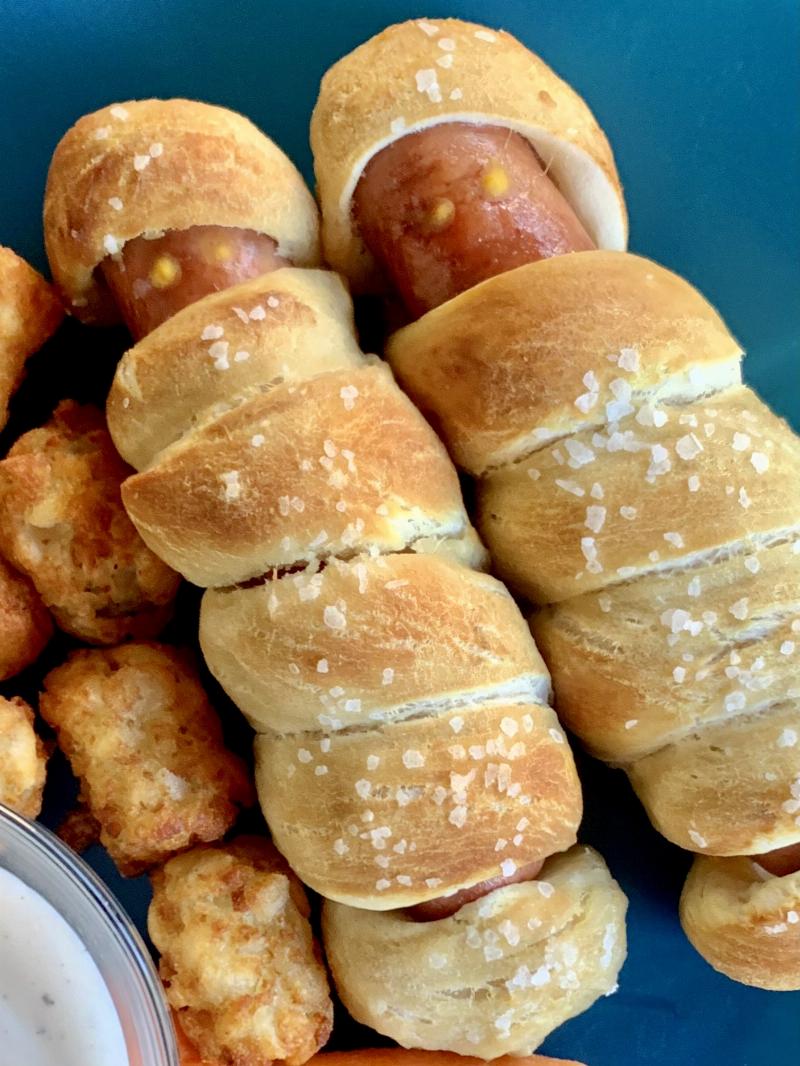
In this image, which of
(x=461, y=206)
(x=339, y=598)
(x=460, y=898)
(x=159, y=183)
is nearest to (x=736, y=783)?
(x=460, y=898)

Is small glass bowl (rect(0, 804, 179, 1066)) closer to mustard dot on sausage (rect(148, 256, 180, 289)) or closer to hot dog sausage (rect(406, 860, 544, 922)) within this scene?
hot dog sausage (rect(406, 860, 544, 922))

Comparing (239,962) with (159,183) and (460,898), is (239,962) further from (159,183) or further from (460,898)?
(159,183)

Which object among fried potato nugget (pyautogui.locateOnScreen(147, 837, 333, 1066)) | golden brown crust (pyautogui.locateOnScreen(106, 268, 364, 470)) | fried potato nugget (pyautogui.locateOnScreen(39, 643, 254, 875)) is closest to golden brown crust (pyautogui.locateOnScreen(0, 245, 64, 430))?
golden brown crust (pyautogui.locateOnScreen(106, 268, 364, 470))

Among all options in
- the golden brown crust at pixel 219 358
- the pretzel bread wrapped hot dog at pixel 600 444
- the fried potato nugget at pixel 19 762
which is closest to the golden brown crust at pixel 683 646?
the pretzel bread wrapped hot dog at pixel 600 444

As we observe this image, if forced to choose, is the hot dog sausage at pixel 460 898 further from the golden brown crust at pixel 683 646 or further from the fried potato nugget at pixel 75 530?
the fried potato nugget at pixel 75 530

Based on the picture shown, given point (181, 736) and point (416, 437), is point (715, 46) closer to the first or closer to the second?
point (416, 437)

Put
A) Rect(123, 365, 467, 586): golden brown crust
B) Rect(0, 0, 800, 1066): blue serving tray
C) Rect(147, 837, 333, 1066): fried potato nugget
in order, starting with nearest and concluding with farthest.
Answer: Rect(123, 365, 467, 586): golden brown crust → Rect(147, 837, 333, 1066): fried potato nugget → Rect(0, 0, 800, 1066): blue serving tray

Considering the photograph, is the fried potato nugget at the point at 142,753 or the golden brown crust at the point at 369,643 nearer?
the golden brown crust at the point at 369,643
